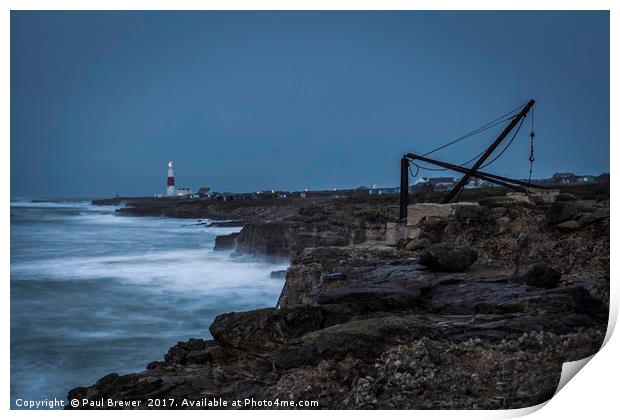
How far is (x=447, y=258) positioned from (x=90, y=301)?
4628 millimetres

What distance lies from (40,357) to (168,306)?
2105 millimetres

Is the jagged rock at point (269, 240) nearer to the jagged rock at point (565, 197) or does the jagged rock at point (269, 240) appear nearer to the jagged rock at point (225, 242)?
the jagged rock at point (225, 242)

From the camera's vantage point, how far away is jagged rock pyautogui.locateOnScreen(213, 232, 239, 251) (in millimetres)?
14688

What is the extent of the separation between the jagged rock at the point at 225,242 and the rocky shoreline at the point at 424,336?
26.8 ft

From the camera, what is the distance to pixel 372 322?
409cm

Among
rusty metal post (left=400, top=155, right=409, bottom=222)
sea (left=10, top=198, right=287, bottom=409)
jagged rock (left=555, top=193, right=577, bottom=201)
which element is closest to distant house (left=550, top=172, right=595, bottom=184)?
jagged rock (left=555, top=193, right=577, bottom=201)

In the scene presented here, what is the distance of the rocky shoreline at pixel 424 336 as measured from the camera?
12.2 feet

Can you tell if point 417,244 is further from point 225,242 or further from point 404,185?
point 225,242

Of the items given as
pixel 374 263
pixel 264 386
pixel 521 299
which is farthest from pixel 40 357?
pixel 521 299

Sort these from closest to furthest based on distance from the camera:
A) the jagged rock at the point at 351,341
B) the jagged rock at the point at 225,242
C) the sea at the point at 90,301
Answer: the jagged rock at the point at 351,341, the sea at the point at 90,301, the jagged rock at the point at 225,242

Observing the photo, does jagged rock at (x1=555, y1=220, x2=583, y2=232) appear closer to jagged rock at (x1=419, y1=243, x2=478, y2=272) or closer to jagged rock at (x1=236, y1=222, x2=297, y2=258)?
jagged rock at (x1=419, y1=243, x2=478, y2=272)

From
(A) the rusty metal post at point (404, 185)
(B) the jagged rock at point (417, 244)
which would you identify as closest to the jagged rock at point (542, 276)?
(B) the jagged rock at point (417, 244)

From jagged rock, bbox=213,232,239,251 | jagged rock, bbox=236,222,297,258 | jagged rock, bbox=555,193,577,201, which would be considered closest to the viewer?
jagged rock, bbox=555,193,577,201

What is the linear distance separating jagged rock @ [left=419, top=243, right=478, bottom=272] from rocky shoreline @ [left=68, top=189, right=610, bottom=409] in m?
0.01
